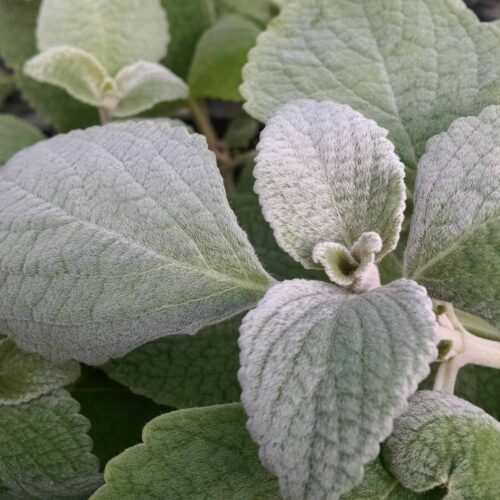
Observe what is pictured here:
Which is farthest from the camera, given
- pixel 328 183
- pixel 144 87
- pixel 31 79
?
pixel 31 79

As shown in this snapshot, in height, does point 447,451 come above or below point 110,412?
above

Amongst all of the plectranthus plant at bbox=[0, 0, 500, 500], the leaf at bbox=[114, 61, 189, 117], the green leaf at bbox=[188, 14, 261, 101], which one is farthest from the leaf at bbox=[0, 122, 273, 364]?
the green leaf at bbox=[188, 14, 261, 101]

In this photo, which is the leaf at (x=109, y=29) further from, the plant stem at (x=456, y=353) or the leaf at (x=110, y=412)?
the plant stem at (x=456, y=353)

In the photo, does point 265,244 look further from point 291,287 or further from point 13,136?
point 13,136

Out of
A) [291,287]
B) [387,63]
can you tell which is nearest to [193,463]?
[291,287]

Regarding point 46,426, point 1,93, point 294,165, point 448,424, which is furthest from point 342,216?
point 1,93

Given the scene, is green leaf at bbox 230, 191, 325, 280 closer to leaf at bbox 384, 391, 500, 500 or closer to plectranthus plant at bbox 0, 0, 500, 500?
plectranthus plant at bbox 0, 0, 500, 500

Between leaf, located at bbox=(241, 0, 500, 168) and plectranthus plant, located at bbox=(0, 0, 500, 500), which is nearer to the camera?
plectranthus plant, located at bbox=(0, 0, 500, 500)
